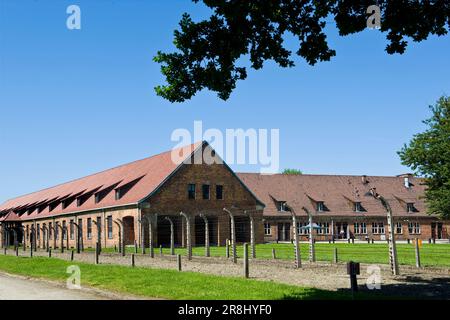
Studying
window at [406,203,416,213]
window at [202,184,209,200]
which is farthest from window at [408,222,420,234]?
window at [202,184,209,200]

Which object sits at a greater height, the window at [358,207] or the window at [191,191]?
the window at [191,191]

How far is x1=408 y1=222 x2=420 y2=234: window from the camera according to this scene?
222ft

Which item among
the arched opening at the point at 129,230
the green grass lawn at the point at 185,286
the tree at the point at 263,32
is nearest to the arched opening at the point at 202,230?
the arched opening at the point at 129,230

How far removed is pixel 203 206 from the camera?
49.9 meters

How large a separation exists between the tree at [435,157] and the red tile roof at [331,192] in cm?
1912

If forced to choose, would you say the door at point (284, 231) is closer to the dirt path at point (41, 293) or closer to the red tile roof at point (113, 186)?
the red tile roof at point (113, 186)

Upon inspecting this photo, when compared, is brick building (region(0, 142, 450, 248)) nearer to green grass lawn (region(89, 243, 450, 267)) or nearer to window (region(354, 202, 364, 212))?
window (region(354, 202, 364, 212))

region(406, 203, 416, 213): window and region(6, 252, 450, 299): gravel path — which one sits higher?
region(406, 203, 416, 213): window

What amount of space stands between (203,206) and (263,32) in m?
37.7

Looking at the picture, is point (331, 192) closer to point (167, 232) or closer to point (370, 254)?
point (167, 232)

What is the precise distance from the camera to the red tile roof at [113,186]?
49250 mm

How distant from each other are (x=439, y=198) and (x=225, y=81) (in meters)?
36.1

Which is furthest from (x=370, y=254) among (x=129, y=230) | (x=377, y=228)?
(x=377, y=228)

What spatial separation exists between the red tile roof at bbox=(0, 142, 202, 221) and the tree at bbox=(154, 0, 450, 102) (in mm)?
33928
